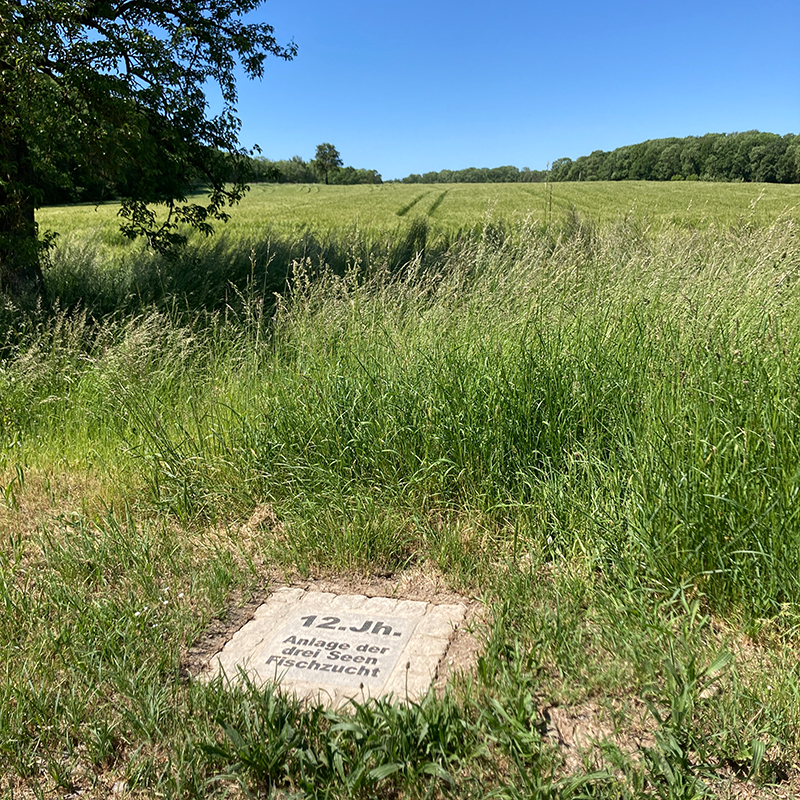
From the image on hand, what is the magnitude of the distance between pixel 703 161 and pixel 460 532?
5126 cm

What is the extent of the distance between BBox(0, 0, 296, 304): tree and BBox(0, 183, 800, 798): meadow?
9.80ft

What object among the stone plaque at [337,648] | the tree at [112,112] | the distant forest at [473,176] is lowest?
the stone plaque at [337,648]

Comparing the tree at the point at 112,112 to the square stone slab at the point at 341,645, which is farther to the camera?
the tree at the point at 112,112

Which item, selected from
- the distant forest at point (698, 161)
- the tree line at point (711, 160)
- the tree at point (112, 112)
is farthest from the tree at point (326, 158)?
the tree at point (112, 112)

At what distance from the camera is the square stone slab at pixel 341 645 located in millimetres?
2316

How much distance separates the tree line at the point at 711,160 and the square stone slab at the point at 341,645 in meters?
40.9

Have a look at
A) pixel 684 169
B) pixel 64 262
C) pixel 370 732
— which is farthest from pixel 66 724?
pixel 684 169

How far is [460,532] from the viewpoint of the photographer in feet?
10.3

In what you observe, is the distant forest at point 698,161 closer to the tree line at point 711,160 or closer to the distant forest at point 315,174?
the tree line at point 711,160

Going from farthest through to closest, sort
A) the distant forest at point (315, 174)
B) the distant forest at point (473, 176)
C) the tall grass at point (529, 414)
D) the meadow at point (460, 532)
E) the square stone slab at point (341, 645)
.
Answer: the distant forest at point (315, 174) < the distant forest at point (473, 176) < the tall grass at point (529, 414) < the square stone slab at point (341, 645) < the meadow at point (460, 532)

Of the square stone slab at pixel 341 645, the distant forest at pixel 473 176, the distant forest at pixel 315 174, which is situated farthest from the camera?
the distant forest at pixel 315 174

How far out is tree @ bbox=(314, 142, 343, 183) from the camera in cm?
7800

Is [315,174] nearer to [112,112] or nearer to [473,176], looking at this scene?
[473,176]

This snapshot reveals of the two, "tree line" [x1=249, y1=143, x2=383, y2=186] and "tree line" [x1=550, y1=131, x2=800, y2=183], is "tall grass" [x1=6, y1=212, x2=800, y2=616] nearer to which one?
"tree line" [x1=550, y1=131, x2=800, y2=183]
